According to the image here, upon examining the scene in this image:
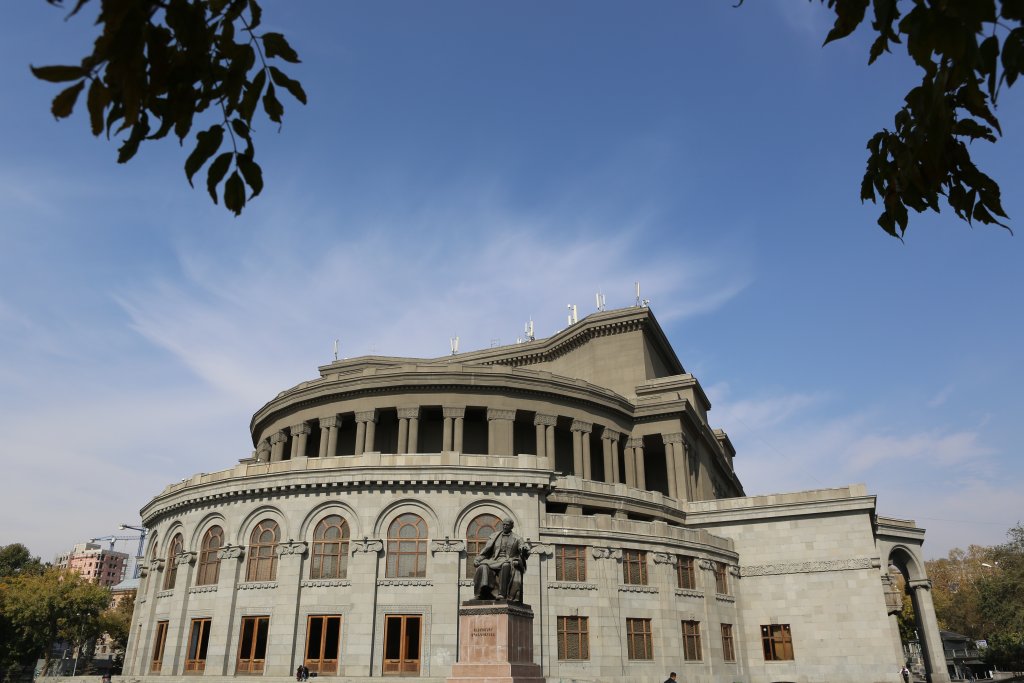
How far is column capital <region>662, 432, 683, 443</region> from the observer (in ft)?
175

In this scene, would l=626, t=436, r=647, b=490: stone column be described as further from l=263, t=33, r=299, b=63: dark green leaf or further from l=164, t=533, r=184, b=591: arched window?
l=263, t=33, r=299, b=63: dark green leaf

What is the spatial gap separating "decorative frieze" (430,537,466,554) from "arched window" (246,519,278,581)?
8024 millimetres

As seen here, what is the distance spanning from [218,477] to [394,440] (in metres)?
15.0

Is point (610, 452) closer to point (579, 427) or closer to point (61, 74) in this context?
point (579, 427)

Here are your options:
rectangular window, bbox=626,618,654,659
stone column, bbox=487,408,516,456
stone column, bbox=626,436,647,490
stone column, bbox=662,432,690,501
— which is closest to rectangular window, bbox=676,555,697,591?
rectangular window, bbox=626,618,654,659

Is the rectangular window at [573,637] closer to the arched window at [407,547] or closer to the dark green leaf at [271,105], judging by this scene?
the arched window at [407,547]

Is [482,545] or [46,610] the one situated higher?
[482,545]

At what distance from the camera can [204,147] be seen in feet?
14.4

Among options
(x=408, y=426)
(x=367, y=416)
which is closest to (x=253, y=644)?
(x=367, y=416)

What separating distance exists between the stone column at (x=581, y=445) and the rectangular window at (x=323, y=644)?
65.6 feet

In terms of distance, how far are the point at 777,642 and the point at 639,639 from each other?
11874 mm

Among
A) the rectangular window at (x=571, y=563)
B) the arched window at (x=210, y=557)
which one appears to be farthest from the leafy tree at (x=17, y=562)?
the rectangular window at (x=571, y=563)

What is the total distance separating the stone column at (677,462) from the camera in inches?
2028

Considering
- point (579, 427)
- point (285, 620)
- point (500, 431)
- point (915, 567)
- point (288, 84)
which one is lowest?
point (285, 620)
